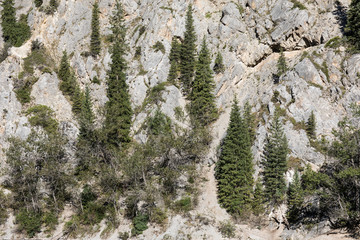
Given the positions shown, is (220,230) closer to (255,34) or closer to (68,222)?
(68,222)

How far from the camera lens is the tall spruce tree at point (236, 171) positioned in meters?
44.4

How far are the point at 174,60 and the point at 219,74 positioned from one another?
12530 mm

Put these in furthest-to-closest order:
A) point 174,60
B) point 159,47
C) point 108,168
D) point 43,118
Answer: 1. point 159,47
2. point 174,60
3. point 43,118
4. point 108,168

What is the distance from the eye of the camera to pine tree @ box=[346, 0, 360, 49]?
2088 inches

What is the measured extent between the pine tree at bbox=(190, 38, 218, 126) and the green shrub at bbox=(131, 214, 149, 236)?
2483cm

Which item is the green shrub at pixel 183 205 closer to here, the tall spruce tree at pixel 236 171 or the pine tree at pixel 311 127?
the tall spruce tree at pixel 236 171

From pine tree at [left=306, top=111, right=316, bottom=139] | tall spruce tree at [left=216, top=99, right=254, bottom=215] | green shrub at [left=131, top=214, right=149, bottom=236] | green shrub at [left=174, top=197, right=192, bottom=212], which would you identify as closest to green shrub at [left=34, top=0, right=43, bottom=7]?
tall spruce tree at [left=216, top=99, right=254, bottom=215]

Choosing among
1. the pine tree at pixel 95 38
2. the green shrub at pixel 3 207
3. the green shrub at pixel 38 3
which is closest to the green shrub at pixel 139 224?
the green shrub at pixel 3 207

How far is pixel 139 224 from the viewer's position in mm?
43125

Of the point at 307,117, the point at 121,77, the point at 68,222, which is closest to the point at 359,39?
the point at 307,117

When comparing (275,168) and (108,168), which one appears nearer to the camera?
(275,168)

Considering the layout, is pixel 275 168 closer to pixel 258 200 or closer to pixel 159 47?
pixel 258 200

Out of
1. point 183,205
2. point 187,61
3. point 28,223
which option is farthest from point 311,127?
point 28,223

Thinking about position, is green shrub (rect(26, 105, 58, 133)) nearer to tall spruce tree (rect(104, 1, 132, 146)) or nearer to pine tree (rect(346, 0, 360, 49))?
tall spruce tree (rect(104, 1, 132, 146))
